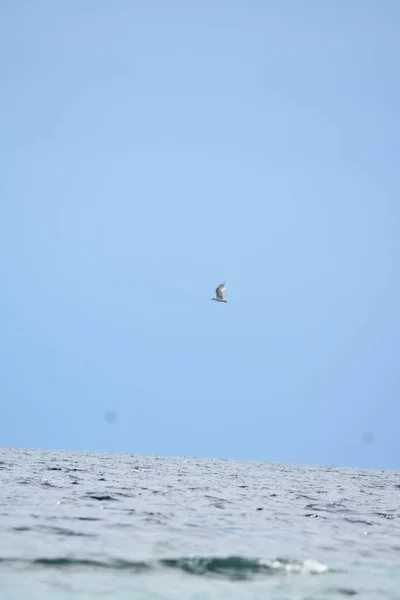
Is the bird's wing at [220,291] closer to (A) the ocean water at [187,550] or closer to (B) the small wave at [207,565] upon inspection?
(A) the ocean water at [187,550]

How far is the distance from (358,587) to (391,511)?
13873 mm

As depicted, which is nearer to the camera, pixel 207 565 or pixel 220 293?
pixel 207 565

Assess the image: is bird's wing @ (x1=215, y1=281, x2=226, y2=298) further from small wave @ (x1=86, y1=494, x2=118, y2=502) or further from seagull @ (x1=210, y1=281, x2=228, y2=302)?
small wave @ (x1=86, y1=494, x2=118, y2=502)

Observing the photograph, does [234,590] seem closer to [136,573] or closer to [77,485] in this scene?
[136,573]

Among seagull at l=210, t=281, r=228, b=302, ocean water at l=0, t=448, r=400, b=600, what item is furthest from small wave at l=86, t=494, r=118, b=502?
seagull at l=210, t=281, r=228, b=302

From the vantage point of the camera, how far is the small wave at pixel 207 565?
1065cm

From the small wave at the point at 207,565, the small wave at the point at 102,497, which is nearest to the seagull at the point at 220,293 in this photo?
the small wave at the point at 102,497

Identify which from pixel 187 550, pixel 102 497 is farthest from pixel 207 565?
pixel 102 497

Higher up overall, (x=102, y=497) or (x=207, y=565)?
(x=102, y=497)

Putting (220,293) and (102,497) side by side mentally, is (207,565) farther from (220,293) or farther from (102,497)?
(220,293)

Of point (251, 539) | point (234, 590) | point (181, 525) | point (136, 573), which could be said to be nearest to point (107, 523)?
point (181, 525)

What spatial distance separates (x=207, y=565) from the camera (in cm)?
1122

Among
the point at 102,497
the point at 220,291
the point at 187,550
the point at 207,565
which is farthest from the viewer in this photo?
the point at 220,291

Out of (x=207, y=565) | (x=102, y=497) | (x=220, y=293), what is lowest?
(x=207, y=565)
